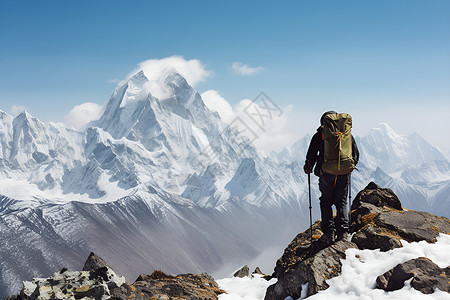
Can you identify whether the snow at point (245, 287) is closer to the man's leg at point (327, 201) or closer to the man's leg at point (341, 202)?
the man's leg at point (327, 201)

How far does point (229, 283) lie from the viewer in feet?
62.1

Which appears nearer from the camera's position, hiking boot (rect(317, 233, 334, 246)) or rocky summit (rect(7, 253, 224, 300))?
rocky summit (rect(7, 253, 224, 300))

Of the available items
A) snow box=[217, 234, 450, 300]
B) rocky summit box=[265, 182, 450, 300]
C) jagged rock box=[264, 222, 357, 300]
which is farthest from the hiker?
snow box=[217, 234, 450, 300]

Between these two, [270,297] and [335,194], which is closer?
[270,297]

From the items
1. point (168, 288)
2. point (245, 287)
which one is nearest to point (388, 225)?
point (245, 287)

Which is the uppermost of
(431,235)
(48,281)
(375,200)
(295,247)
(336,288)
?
(375,200)

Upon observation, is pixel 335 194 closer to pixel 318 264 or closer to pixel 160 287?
pixel 318 264

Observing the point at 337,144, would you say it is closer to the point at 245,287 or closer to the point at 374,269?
the point at 374,269

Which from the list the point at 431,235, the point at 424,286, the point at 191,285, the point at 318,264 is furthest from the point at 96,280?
the point at 431,235

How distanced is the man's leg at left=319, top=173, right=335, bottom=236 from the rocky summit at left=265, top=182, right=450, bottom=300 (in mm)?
828

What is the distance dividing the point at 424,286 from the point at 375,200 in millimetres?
9439

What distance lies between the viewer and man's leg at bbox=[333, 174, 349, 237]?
1544cm

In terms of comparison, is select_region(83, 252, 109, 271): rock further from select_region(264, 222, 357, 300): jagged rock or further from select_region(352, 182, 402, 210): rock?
select_region(352, 182, 402, 210): rock

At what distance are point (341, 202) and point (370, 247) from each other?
226 cm
